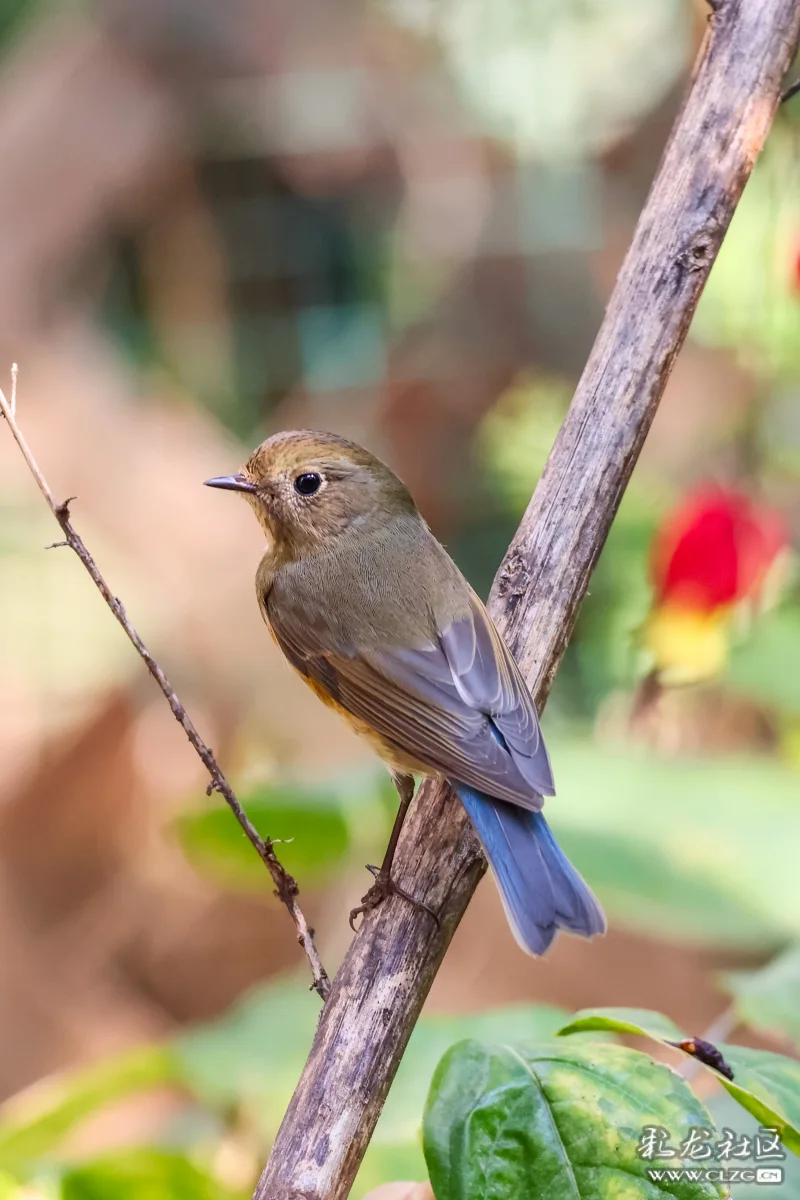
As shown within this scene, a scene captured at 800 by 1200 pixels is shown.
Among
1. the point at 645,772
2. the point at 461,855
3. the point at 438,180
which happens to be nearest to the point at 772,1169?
the point at 461,855

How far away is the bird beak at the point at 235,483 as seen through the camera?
191cm

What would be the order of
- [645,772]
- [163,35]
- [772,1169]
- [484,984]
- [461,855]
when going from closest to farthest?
[772,1169], [461,855], [645,772], [484,984], [163,35]

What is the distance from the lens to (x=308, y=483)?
197 centimetres

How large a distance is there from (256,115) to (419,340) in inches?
48.4

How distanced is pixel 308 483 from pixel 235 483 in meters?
0.11

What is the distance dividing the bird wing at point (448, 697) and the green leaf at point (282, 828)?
0.76 ft

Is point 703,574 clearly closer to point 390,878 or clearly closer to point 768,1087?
point 390,878

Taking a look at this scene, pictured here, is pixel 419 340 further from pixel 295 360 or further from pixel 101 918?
pixel 101 918

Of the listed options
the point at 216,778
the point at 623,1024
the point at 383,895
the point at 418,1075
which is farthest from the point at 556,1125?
the point at 418,1075

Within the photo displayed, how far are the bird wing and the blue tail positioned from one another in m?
0.03

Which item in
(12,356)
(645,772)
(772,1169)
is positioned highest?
(12,356)

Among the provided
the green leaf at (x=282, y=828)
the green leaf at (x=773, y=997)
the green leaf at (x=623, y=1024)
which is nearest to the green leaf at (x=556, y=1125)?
the green leaf at (x=623, y=1024)

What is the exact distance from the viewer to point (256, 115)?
18.7 feet

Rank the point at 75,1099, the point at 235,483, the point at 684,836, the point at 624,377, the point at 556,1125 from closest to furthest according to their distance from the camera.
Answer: the point at 556,1125, the point at 624,377, the point at 75,1099, the point at 235,483, the point at 684,836
